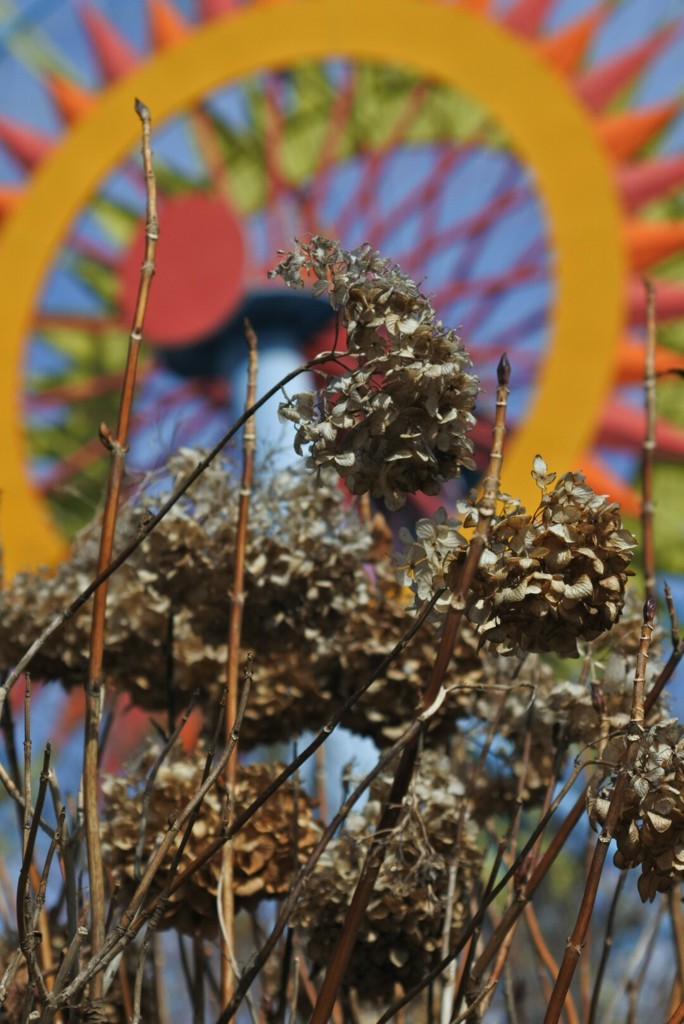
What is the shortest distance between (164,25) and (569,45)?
1884 mm

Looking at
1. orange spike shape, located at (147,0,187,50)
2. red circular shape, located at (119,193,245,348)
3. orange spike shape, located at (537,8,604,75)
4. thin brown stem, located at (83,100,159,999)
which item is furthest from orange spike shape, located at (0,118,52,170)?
thin brown stem, located at (83,100,159,999)

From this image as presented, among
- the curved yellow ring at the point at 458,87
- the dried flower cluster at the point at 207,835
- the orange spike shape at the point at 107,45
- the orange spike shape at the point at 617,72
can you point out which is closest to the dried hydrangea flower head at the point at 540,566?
the dried flower cluster at the point at 207,835

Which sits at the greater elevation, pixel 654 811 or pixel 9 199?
pixel 9 199

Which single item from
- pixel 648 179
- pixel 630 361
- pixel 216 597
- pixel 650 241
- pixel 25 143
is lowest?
pixel 216 597

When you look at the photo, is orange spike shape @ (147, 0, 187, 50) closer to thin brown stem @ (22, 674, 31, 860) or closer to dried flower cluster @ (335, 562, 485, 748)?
dried flower cluster @ (335, 562, 485, 748)

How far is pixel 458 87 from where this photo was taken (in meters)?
5.68

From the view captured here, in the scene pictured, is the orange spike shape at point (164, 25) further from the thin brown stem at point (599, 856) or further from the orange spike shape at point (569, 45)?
the thin brown stem at point (599, 856)

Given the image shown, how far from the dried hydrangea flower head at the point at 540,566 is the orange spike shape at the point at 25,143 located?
5.89m

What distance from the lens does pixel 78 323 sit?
6047 mm

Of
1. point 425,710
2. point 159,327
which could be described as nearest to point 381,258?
point 425,710

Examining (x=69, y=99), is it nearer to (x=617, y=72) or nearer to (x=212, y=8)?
(x=212, y=8)

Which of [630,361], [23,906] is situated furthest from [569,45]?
[23,906]

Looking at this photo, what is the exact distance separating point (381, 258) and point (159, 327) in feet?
16.0

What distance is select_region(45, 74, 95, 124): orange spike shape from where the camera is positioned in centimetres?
618
